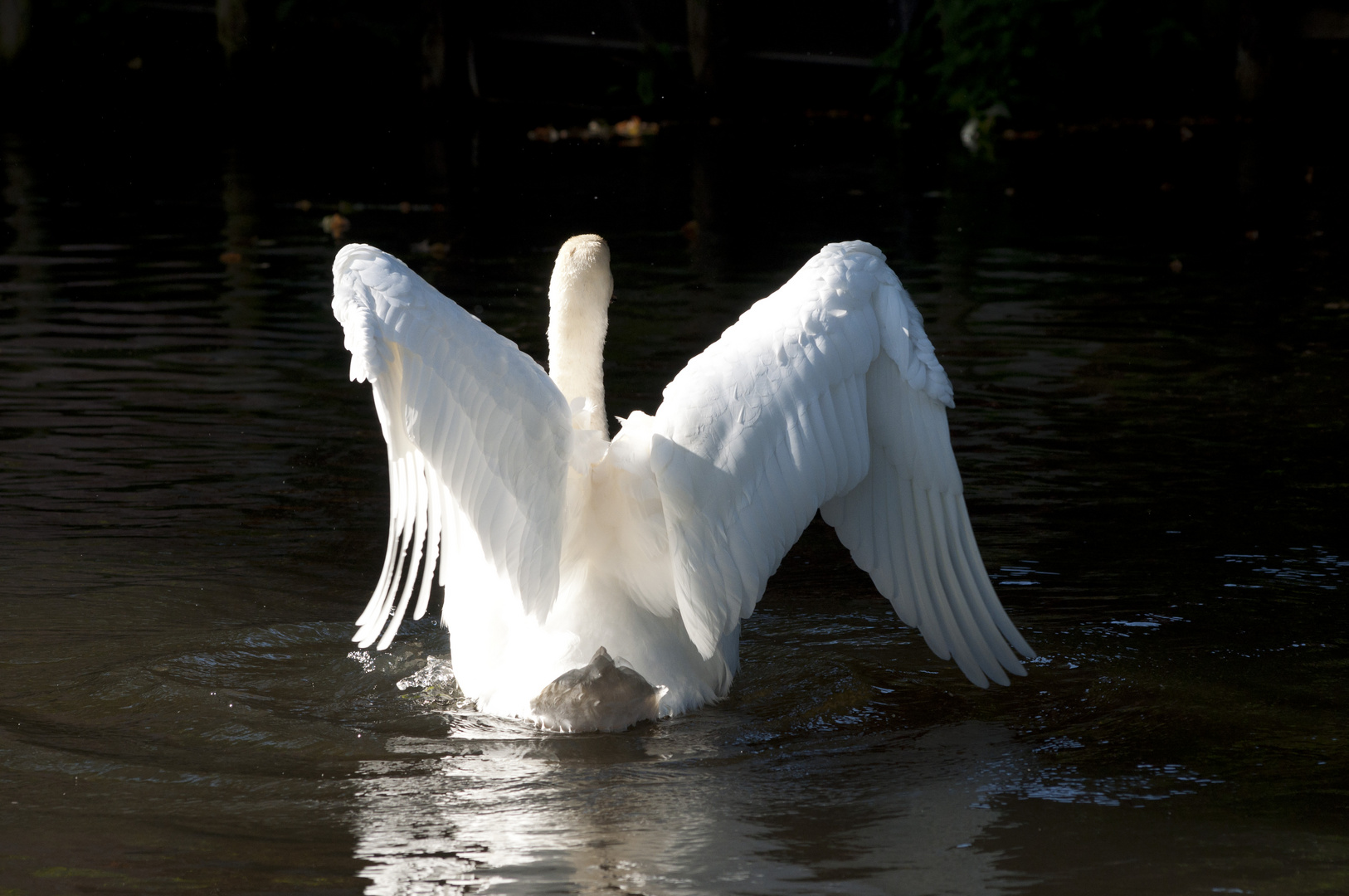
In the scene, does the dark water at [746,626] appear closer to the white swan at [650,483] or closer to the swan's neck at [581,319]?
the white swan at [650,483]

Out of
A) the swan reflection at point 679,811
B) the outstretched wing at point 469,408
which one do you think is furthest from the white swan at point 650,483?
the swan reflection at point 679,811

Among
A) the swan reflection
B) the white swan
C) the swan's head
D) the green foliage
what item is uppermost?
the green foliage

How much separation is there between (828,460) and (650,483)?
1.65 ft

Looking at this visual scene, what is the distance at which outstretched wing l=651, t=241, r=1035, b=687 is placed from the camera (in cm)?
→ 445

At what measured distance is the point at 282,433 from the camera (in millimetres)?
7883

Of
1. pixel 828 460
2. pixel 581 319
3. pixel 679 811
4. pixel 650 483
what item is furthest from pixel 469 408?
pixel 679 811

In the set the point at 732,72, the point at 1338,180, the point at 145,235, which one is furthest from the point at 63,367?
the point at 732,72

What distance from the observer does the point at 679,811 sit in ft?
13.4

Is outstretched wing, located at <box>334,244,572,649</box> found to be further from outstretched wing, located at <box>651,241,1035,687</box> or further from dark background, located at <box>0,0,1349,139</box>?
dark background, located at <box>0,0,1349,139</box>

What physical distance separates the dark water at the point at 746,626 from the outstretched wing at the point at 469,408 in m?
0.60

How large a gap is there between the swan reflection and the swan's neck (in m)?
1.05

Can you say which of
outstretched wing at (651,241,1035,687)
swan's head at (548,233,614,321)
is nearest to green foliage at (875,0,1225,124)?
swan's head at (548,233,614,321)

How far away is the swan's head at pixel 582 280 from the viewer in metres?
4.97

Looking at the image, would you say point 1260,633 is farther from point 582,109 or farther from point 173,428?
point 582,109
